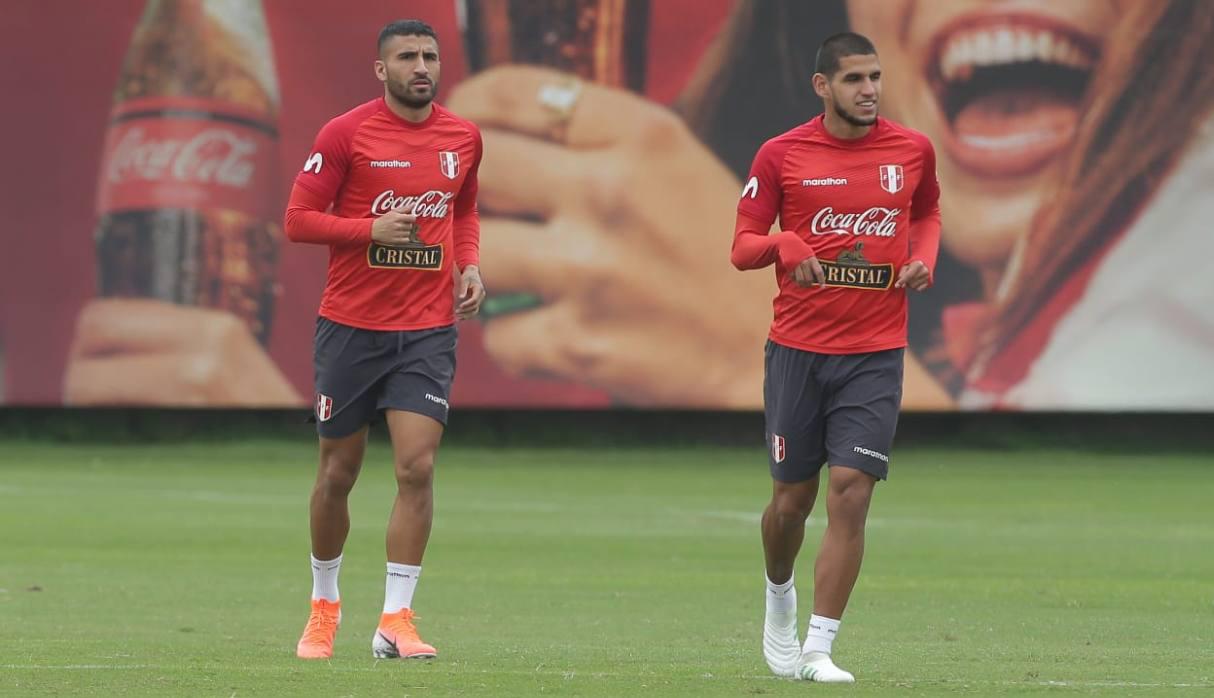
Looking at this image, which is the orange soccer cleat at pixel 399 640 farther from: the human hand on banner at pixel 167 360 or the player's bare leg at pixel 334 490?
the human hand on banner at pixel 167 360

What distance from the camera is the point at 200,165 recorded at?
24.9 meters

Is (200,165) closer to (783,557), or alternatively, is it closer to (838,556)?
(783,557)

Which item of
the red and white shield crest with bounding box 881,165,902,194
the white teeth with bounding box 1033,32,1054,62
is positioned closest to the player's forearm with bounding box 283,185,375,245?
the red and white shield crest with bounding box 881,165,902,194

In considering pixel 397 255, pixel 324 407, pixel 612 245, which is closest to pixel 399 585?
pixel 324 407

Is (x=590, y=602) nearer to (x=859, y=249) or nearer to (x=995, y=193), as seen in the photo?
(x=859, y=249)

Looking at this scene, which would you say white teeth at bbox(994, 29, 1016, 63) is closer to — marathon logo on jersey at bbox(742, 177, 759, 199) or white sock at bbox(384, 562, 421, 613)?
marathon logo on jersey at bbox(742, 177, 759, 199)

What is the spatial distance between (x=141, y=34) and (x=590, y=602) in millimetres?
15073

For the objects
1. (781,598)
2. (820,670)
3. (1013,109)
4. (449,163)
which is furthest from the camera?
(1013,109)

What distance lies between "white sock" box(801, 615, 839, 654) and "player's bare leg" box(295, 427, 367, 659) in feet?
6.34

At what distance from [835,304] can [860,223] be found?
1.01 feet

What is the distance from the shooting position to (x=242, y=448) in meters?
25.8

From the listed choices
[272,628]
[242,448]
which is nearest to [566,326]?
[242,448]

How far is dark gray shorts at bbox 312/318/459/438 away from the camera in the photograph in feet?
28.6

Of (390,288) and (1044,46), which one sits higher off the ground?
(390,288)
